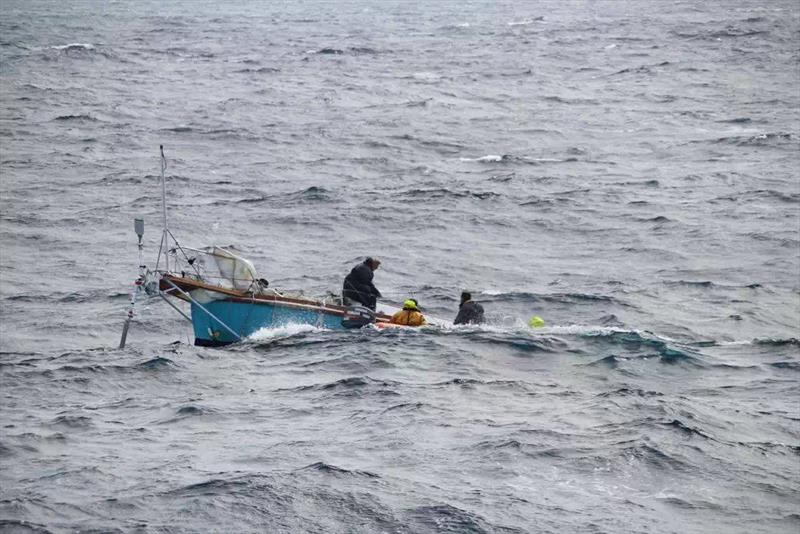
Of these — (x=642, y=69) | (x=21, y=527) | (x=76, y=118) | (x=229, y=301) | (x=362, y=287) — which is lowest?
(x=21, y=527)

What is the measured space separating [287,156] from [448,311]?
2013cm

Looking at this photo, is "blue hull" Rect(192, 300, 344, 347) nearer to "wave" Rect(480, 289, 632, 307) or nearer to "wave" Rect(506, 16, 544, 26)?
"wave" Rect(480, 289, 632, 307)

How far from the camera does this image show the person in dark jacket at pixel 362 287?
24672 mm

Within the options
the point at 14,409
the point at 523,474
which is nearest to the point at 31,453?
the point at 14,409

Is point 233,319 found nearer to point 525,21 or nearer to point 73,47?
point 73,47

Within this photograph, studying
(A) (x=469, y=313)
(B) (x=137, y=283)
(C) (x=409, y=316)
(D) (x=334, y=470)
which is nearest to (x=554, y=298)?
(A) (x=469, y=313)

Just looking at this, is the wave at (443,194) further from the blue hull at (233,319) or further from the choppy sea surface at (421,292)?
the blue hull at (233,319)

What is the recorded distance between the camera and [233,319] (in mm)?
23766

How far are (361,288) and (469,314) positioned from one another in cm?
217

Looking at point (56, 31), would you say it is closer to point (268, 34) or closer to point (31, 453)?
point (268, 34)

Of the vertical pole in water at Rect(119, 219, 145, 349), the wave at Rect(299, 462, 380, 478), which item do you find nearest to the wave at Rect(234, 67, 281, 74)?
the vertical pole in water at Rect(119, 219, 145, 349)

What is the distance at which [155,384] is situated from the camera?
2117 centimetres

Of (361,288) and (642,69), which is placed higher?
(642,69)

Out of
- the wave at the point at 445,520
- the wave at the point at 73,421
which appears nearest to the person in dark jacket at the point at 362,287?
the wave at the point at 73,421
